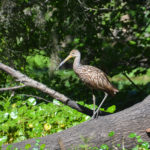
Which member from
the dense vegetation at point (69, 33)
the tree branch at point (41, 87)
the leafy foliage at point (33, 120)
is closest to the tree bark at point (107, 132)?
the tree branch at point (41, 87)

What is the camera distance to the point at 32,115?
504 centimetres

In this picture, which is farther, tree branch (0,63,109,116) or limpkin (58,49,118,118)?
limpkin (58,49,118,118)

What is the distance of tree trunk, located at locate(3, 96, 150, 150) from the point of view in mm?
3824

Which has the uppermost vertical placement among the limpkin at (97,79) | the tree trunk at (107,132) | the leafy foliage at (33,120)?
the limpkin at (97,79)

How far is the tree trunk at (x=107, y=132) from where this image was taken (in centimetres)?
382

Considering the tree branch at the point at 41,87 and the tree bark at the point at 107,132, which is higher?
the tree branch at the point at 41,87

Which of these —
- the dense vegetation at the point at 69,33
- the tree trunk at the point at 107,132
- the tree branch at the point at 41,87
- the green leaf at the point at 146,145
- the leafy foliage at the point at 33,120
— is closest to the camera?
the green leaf at the point at 146,145

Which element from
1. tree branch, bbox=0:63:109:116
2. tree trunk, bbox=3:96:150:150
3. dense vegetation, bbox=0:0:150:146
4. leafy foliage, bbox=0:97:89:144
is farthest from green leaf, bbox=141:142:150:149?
dense vegetation, bbox=0:0:150:146

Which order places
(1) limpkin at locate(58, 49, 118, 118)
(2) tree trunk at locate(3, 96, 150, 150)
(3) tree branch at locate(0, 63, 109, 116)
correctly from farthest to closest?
(1) limpkin at locate(58, 49, 118, 118) < (3) tree branch at locate(0, 63, 109, 116) < (2) tree trunk at locate(3, 96, 150, 150)

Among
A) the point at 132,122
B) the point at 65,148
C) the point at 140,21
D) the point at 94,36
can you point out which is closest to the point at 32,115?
the point at 65,148

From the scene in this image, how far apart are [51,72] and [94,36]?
1.08 metres

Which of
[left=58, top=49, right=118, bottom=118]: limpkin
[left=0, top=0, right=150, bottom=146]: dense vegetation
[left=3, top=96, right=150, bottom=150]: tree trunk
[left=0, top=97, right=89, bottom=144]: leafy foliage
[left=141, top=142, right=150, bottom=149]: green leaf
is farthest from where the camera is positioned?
[left=0, top=0, right=150, bottom=146]: dense vegetation

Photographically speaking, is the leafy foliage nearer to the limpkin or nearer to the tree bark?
the limpkin

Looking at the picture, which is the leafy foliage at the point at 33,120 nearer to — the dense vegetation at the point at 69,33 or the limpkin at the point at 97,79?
the dense vegetation at the point at 69,33
